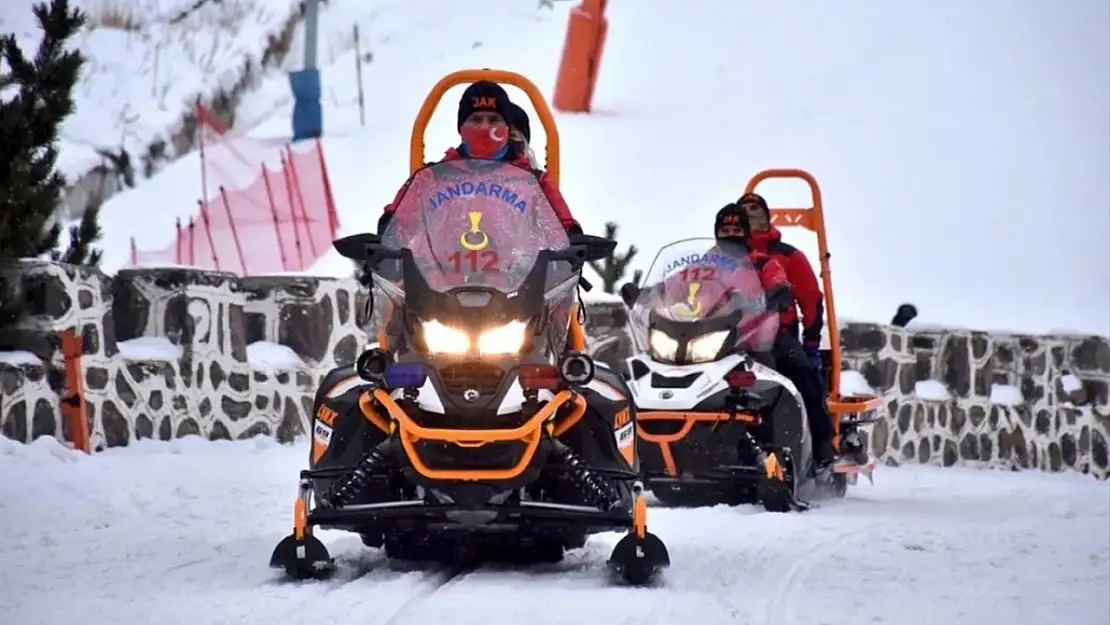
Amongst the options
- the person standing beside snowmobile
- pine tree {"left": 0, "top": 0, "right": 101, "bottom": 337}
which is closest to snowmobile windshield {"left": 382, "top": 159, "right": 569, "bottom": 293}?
pine tree {"left": 0, "top": 0, "right": 101, "bottom": 337}

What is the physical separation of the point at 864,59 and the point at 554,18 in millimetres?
6129

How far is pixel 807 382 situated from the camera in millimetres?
10859

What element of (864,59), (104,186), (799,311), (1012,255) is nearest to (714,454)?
(799,311)

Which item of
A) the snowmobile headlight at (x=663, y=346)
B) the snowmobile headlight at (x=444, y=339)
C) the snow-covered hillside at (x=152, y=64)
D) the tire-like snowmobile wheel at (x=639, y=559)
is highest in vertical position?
the snow-covered hillside at (x=152, y=64)

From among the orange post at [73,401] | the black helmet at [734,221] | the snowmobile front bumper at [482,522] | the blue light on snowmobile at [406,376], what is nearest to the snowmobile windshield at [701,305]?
the black helmet at [734,221]

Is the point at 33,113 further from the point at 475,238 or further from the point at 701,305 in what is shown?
the point at 475,238

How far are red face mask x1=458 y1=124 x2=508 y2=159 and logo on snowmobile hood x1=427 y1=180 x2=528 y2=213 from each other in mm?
589

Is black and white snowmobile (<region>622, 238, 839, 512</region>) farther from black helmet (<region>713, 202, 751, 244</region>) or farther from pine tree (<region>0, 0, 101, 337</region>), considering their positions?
pine tree (<region>0, 0, 101, 337</region>)

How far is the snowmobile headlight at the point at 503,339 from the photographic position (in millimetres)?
6219

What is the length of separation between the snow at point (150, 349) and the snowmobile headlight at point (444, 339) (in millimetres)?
5015

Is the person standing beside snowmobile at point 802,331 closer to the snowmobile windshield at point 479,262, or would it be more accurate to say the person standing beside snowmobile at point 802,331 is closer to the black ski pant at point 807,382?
the black ski pant at point 807,382

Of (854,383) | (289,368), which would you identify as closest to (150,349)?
(289,368)

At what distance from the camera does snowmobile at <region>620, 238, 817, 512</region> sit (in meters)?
9.83

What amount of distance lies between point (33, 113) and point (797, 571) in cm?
585
